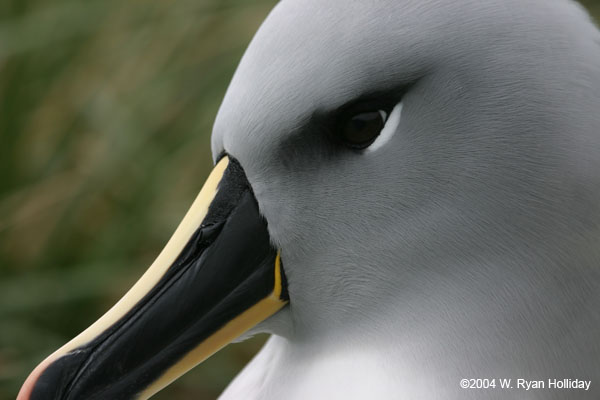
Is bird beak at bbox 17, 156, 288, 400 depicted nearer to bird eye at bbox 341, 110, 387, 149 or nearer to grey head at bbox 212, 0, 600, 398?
grey head at bbox 212, 0, 600, 398

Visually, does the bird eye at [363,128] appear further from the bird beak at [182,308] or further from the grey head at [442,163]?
the bird beak at [182,308]

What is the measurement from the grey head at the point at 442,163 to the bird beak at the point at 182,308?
0.06 meters

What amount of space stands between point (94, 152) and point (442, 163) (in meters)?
2.56

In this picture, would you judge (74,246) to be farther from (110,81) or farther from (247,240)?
(247,240)

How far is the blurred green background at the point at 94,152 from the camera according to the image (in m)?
3.53

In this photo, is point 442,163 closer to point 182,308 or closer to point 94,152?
point 182,308

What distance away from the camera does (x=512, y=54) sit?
147 cm

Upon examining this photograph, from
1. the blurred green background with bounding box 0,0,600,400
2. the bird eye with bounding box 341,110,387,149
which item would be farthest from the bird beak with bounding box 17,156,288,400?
the blurred green background with bounding box 0,0,600,400

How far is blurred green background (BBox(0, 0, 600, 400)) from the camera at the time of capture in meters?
3.53

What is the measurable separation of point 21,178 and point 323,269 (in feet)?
8.32

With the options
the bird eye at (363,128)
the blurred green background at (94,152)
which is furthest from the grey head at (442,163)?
the blurred green background at (94,152)

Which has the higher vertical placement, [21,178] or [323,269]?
[21,178]

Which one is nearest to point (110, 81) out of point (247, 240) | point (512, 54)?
point (247, 240)

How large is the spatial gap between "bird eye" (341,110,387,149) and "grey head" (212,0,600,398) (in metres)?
0.01
